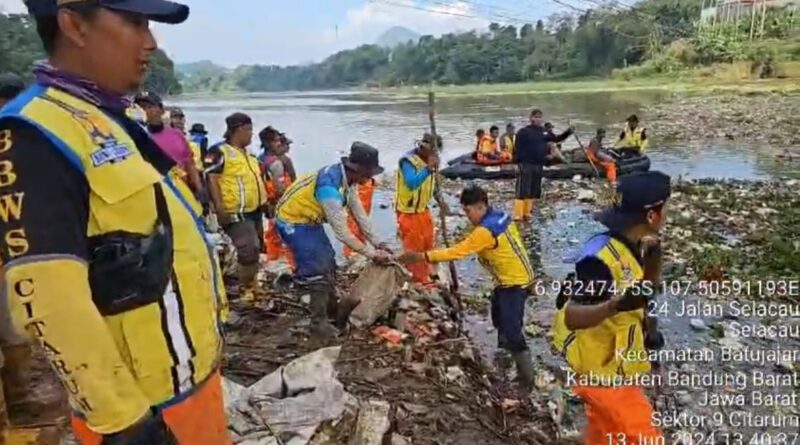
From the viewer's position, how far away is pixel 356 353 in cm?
514

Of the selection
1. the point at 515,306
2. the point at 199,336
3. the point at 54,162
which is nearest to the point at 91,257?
the point at 54,162

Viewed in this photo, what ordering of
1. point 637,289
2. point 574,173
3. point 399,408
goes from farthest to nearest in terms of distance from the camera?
point 574,173
point 399,408
point 637,289

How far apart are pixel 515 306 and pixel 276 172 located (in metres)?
3.38

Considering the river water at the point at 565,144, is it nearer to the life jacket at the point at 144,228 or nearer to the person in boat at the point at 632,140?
the person in boat at the point at 632,140

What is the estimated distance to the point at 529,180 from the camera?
11.0 meters

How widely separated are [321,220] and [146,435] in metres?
3.83

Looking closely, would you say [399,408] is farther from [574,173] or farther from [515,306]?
[574,173]

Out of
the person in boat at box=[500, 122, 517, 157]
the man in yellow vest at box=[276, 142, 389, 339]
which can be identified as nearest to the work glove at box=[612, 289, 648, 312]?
the man in yellow vest at box=[276, 142, 389, 339]

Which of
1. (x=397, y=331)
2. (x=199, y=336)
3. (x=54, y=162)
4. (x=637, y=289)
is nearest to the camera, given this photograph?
(x=54, y=162)

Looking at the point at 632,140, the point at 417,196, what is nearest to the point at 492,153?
the point at 632,140

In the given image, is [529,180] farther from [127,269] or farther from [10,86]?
[127,269]

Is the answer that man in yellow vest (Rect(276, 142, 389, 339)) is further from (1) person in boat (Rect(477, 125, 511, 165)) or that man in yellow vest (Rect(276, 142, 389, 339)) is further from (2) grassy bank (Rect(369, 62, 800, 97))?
(2) grassy bank (Rect(369, 62, 800, 97))

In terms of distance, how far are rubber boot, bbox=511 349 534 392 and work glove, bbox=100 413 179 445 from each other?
154 inches

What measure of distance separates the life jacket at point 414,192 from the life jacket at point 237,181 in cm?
189
